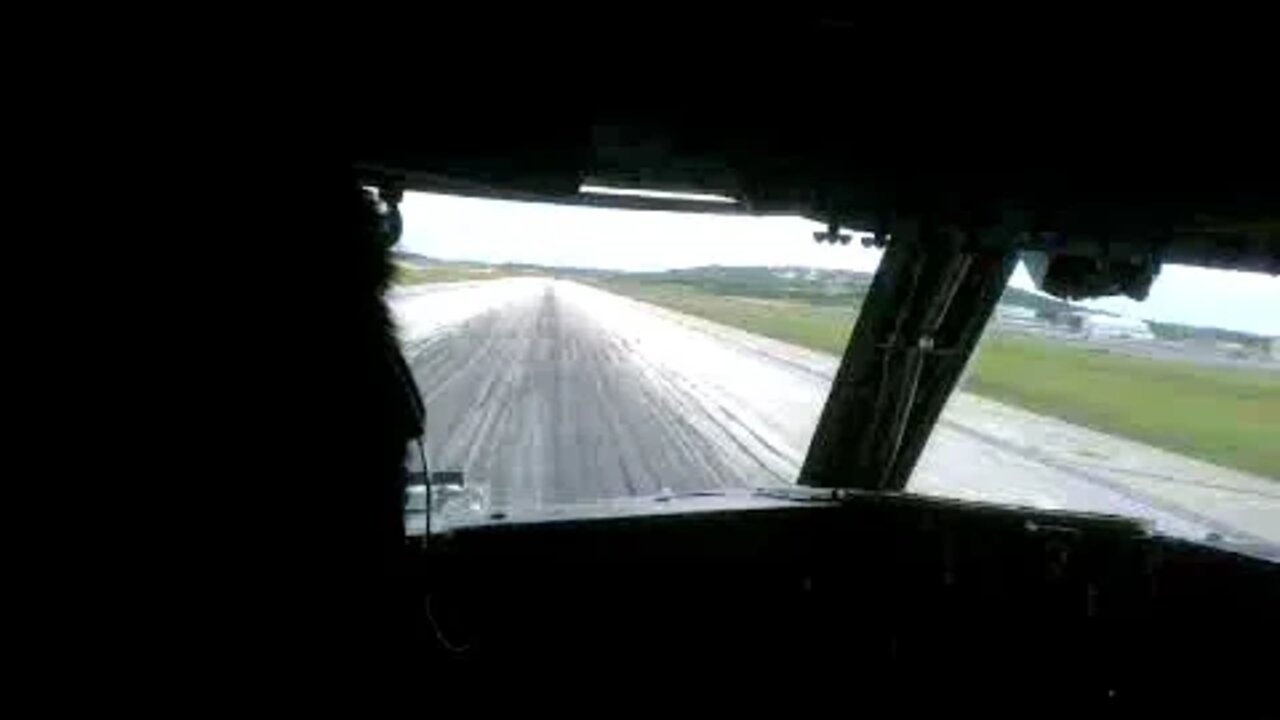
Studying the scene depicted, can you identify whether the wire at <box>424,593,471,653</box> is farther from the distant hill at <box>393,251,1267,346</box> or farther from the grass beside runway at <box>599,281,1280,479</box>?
the grass beside runway at <box>599,281,1280,479</box>

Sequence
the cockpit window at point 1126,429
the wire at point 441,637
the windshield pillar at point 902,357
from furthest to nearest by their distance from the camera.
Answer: the cockpit window at point 1126,429
the windshield pillar at point 902,357
the wire at point 441,637

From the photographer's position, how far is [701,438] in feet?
58.1

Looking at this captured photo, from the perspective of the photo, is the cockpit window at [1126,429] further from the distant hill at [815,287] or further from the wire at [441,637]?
the wire at [441,637]

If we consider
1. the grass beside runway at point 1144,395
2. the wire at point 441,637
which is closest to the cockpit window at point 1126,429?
the grass beside runway at point 1144,395

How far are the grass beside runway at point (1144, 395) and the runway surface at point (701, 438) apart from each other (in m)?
0.45

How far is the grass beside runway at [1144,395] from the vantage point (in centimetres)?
1525

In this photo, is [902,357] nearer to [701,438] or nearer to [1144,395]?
[701,438]

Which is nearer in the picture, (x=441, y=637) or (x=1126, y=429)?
(x=441, y=637)

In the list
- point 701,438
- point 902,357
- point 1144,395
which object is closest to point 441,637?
point 902,357

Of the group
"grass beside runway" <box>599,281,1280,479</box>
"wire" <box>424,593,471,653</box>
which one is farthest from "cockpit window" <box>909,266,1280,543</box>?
"wire" <box>424,593,471,653</box>

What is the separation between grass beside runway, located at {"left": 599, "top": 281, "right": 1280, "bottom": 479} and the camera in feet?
50.0

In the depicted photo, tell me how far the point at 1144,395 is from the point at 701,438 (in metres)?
8.48

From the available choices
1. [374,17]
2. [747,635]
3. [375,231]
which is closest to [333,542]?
[375,231]

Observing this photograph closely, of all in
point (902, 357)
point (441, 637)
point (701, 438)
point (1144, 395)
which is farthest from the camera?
point (1144, 395)
